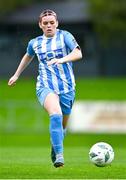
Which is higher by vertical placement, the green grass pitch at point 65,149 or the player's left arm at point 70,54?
the player's left arm at point 70,54

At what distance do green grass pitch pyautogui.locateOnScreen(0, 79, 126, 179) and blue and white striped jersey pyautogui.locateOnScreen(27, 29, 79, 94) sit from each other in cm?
130

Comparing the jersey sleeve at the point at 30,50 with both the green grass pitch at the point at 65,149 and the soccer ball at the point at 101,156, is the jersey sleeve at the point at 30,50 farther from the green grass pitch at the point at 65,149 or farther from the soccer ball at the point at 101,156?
the soccer ball at the point at 101,156

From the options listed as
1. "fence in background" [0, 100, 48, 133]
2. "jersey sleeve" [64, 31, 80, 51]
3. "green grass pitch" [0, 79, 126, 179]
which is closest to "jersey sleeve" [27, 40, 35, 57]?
"jersey sleeve" [64, 31, 80, 51]

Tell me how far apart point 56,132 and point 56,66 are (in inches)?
46.5

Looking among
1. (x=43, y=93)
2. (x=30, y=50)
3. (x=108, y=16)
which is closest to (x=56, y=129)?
(x=43, y=93)

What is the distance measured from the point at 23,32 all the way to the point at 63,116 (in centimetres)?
4664

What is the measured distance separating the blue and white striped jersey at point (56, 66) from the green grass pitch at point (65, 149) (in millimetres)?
1297

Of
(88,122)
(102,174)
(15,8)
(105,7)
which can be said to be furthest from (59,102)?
(15,8)

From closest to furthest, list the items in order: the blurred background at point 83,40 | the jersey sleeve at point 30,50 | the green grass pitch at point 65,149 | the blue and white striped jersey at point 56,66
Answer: the green grass pitch at point 65,149, the blue and white striped jersey at point 56,66, the jersey sleeve at point 30,50, the blurred background at point 83,40

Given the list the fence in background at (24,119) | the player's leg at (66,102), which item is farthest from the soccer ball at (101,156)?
the fence in background at (24,119)

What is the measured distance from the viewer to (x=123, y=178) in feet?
45.8

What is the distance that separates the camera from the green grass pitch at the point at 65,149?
1469cm

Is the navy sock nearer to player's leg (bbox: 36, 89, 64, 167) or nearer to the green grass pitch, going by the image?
Answer: player's leg (bbox: 36, 89, 64, 167)

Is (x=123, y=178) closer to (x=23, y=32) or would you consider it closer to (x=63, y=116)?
(x=63, y=116)
